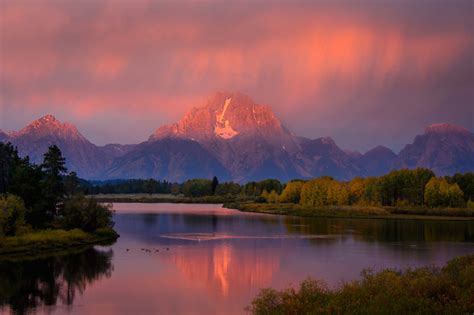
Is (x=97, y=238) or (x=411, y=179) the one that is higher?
(x=411, y=179)

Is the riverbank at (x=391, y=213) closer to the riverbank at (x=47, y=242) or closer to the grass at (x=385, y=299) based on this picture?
the riverbank at (x=47, y=242)

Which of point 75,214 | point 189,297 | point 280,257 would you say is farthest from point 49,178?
point 189,297

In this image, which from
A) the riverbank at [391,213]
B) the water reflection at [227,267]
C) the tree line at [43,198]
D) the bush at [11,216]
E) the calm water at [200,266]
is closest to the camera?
the calm water at [200,266]

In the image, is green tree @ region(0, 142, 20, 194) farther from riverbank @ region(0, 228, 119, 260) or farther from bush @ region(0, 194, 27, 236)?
riverbank @ region(0, 228, 119, 260)

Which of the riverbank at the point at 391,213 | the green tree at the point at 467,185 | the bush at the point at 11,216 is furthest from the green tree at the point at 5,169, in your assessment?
the green tree at the point at 467,185

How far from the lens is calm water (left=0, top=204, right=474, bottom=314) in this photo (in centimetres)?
5012

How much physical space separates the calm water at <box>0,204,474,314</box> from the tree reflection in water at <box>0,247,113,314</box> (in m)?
0.09

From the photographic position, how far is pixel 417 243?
96.0m

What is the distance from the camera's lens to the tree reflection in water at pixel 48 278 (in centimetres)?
5016

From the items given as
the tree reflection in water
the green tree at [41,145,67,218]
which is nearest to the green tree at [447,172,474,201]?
the green tree at [41,145,67,218]

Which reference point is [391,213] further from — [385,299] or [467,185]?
[385,299]

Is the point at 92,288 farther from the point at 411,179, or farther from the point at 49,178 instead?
the point at 411,179

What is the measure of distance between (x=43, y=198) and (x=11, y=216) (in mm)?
16834

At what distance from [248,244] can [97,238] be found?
82.3 feet
